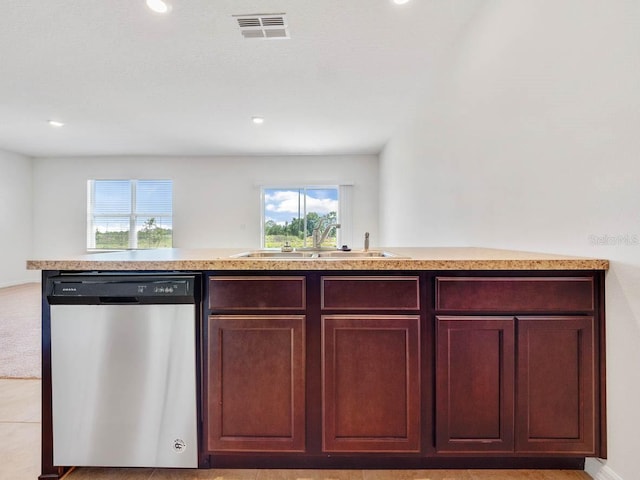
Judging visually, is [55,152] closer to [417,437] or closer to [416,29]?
[416,29]

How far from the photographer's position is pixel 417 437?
135 centimetres

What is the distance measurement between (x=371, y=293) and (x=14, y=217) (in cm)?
772

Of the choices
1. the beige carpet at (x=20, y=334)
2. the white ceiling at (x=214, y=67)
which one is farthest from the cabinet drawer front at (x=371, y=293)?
the beige carpet at (x=20, y=334)

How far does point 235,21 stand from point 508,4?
1747 millimetres

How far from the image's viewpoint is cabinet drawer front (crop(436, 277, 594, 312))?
1307 millimetres

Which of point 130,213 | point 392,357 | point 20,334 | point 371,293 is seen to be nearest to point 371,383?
point 392,357

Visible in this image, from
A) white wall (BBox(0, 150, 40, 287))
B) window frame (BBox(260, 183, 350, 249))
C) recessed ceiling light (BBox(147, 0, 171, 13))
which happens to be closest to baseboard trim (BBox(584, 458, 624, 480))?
recessed ceiling light (BBox(147, 0, 171, 13))

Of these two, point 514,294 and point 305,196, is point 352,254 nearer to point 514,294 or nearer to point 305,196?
point 514,294

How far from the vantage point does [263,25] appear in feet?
7.75

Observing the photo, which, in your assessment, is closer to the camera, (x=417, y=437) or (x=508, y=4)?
(x=417, y=437)

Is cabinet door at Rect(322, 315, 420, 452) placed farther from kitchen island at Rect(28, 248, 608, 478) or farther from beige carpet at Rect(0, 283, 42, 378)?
beige carpet at Rect(0, 283, 42, 378)

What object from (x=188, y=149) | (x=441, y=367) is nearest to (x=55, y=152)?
(x=188, y=149)

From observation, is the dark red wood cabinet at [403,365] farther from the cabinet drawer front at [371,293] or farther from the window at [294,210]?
the window at [294,210]

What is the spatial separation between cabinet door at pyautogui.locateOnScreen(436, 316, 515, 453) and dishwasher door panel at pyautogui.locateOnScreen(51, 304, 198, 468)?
40.5 inches
